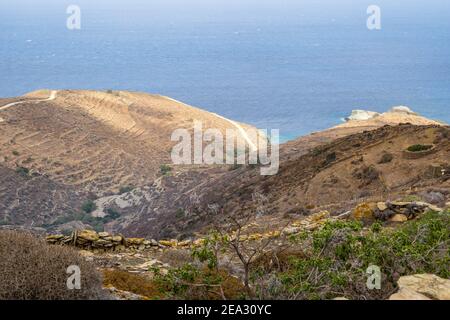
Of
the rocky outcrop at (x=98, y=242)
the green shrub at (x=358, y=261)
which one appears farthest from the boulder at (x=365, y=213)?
the rocky outcrop at (x=98, y=242)

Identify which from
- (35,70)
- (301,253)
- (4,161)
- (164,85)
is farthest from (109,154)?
(35,70)

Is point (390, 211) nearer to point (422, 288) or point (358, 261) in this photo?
point (358, 261)

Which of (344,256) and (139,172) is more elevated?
(344,256)

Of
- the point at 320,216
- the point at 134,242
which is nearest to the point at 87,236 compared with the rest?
the point at 134,242

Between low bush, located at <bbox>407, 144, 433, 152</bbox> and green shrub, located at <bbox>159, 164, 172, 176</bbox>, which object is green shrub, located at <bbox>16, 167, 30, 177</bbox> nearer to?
green shrub, located at <bbox>159, 164, 172, 176</bbox>

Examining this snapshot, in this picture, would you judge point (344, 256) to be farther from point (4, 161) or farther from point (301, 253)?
point (4, 161)
